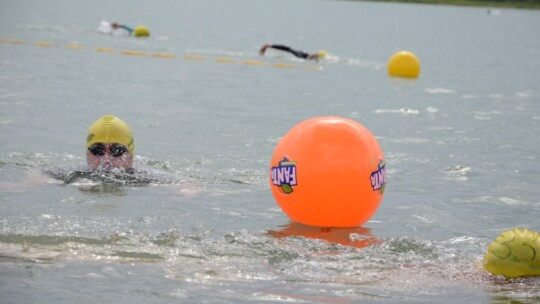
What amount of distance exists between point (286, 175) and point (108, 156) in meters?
3.20

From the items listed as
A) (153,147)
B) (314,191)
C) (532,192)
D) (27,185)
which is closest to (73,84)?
(153,147)

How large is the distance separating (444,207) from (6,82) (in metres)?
13.7

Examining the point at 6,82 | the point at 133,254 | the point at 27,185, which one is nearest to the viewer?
the point at 133,254

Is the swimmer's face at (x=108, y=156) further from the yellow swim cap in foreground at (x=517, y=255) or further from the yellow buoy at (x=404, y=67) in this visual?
the yellow buoy at (x=404, y=67)

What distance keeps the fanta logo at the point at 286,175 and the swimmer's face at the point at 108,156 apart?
114 inches

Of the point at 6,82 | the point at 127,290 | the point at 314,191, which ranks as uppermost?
the point at 6,82

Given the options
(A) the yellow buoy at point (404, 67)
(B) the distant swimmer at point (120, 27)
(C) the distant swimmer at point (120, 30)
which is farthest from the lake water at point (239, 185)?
(C) the distant swimmer at point (120, 30)

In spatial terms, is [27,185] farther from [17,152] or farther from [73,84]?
[73,84]

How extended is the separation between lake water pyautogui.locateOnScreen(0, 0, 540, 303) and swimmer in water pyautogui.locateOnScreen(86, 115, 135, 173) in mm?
366

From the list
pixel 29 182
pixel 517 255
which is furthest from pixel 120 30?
pixel 517 255

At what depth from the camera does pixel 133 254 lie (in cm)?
907

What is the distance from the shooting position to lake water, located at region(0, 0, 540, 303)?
335 inches

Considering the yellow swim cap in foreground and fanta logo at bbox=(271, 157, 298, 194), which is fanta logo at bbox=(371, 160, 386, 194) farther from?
the yellow swim cap in foreground

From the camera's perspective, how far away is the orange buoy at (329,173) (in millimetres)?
9695
